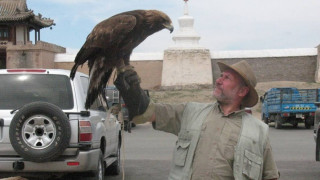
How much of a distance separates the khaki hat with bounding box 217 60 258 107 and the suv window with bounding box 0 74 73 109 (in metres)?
3.33

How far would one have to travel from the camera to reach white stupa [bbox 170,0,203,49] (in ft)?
155

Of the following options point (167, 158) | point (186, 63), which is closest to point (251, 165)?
point (167, 158)

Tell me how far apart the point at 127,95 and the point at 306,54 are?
1857 inches

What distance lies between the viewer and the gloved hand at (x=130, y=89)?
296 cm

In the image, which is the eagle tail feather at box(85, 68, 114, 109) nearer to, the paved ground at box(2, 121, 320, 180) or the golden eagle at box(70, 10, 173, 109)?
the golden eagle at box(70, 10, 173, 109)

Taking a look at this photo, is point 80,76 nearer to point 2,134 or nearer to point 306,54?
point 2,134

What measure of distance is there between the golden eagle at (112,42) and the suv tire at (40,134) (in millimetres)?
2452

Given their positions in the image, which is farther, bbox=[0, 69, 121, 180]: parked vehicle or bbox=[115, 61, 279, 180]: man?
bbox=[0, 69, 121, 180]: parked vehicle

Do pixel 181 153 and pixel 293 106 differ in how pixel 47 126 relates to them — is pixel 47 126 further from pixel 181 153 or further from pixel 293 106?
pixel 293 106

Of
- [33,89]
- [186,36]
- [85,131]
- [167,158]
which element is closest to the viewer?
[85,131]

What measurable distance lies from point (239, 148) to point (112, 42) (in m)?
1.08

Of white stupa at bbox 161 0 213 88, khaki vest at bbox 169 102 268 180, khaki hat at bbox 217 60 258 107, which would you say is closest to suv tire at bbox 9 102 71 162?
khaki vest at bbox 169 102 268 180

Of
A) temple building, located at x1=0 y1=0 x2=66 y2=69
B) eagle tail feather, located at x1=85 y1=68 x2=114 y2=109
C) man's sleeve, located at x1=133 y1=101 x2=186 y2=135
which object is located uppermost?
temple building, located at x1=0 y1=0 x2=66 y2=69

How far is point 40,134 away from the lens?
19.1 feet
